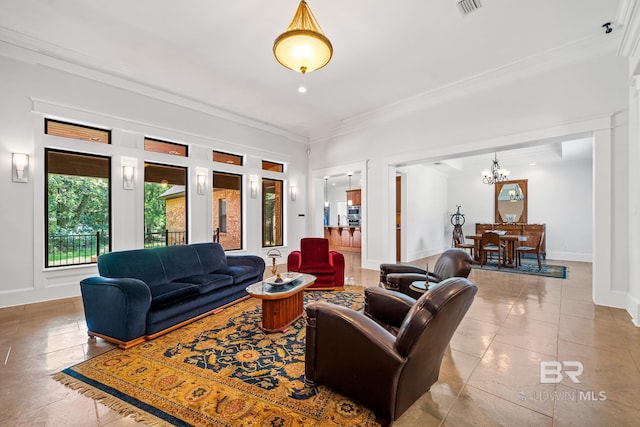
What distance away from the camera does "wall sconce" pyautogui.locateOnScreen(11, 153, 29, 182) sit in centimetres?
393

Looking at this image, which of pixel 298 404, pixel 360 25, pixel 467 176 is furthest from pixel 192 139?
pixel 467 176

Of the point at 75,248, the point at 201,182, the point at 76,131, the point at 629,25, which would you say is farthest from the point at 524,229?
the point at 76,131

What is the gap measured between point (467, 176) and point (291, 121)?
6.89 meters

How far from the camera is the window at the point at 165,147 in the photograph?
5.41 metres

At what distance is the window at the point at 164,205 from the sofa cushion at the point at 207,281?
223 cm

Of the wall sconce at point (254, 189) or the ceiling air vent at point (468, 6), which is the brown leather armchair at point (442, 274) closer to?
the ceiling air vent at point (468, 6)

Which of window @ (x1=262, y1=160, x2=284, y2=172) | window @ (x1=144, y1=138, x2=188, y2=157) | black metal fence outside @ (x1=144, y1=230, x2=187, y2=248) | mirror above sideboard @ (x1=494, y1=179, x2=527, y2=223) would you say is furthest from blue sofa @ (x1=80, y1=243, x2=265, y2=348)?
mirror above sideboard @ (x1=494, y1=179, x2=527, y2=223)

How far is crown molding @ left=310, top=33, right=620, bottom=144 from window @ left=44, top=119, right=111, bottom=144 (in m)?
5.08

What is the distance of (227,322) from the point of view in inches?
130

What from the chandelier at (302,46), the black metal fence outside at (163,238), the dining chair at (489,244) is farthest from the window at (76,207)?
the dining chair at (489,244)

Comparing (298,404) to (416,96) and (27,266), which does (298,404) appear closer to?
(27,266)

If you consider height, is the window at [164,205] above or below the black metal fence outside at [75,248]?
above

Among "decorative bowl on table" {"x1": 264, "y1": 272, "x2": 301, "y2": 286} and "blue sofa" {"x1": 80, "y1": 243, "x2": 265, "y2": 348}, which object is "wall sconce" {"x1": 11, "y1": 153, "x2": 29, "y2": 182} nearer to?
"blue sofa" {"x1": 80, "y1": 243, "x2": 265, "y2": 348}

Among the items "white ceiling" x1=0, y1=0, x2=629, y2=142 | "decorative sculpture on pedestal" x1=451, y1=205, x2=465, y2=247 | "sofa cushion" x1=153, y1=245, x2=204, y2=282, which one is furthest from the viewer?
"decorative sculpture on pedestal" x1=451, y1=205, x2=465, y2=247
